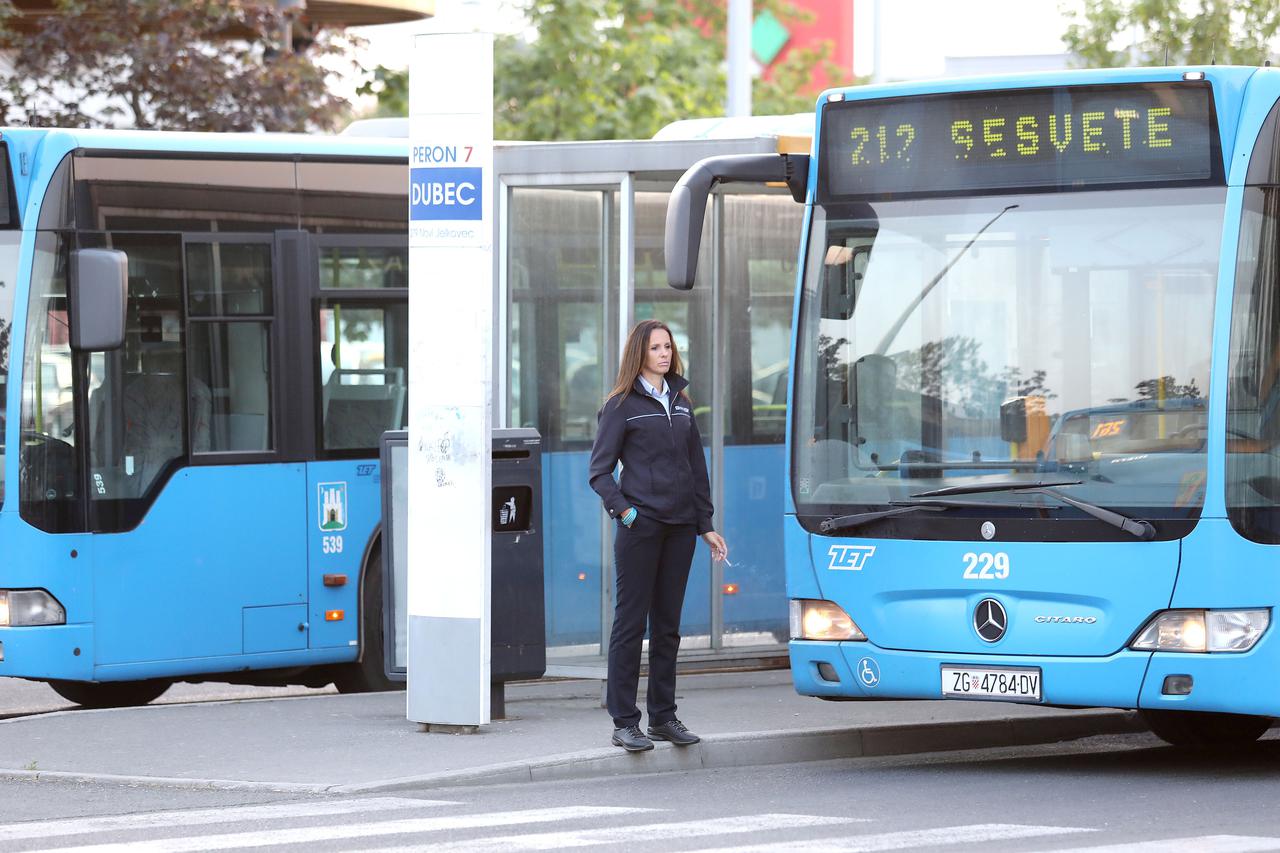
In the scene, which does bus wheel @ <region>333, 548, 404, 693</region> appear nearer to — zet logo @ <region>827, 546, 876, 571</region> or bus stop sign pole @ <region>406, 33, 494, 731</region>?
bus stop sign pole @ <region>406, 33, 494, 731</region>

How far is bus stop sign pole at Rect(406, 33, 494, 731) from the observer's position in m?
9.91

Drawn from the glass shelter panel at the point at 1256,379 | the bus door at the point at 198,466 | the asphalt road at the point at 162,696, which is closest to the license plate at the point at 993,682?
the glass shelter panel at the point at 1256,379

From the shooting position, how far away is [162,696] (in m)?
13.6

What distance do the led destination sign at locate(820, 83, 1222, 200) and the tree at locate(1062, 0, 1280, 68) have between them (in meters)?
16.8

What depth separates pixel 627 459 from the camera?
31.4 ft

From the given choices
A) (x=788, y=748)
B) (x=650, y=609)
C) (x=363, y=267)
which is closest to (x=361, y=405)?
(x=363, y=267)

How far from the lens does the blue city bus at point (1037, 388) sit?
8.82m

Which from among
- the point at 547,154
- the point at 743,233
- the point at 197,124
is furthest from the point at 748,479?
the point at 197,124

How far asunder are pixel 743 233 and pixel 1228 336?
4.18m

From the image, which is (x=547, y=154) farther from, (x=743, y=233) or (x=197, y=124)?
(x=197, y=124)

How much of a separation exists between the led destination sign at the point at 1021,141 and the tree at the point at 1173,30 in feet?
55.2

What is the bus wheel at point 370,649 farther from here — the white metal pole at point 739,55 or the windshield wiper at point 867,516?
the white metal pole at point 739,55

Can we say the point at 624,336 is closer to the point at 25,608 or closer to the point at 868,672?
the point at 868,672

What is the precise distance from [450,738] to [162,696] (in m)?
4.02
